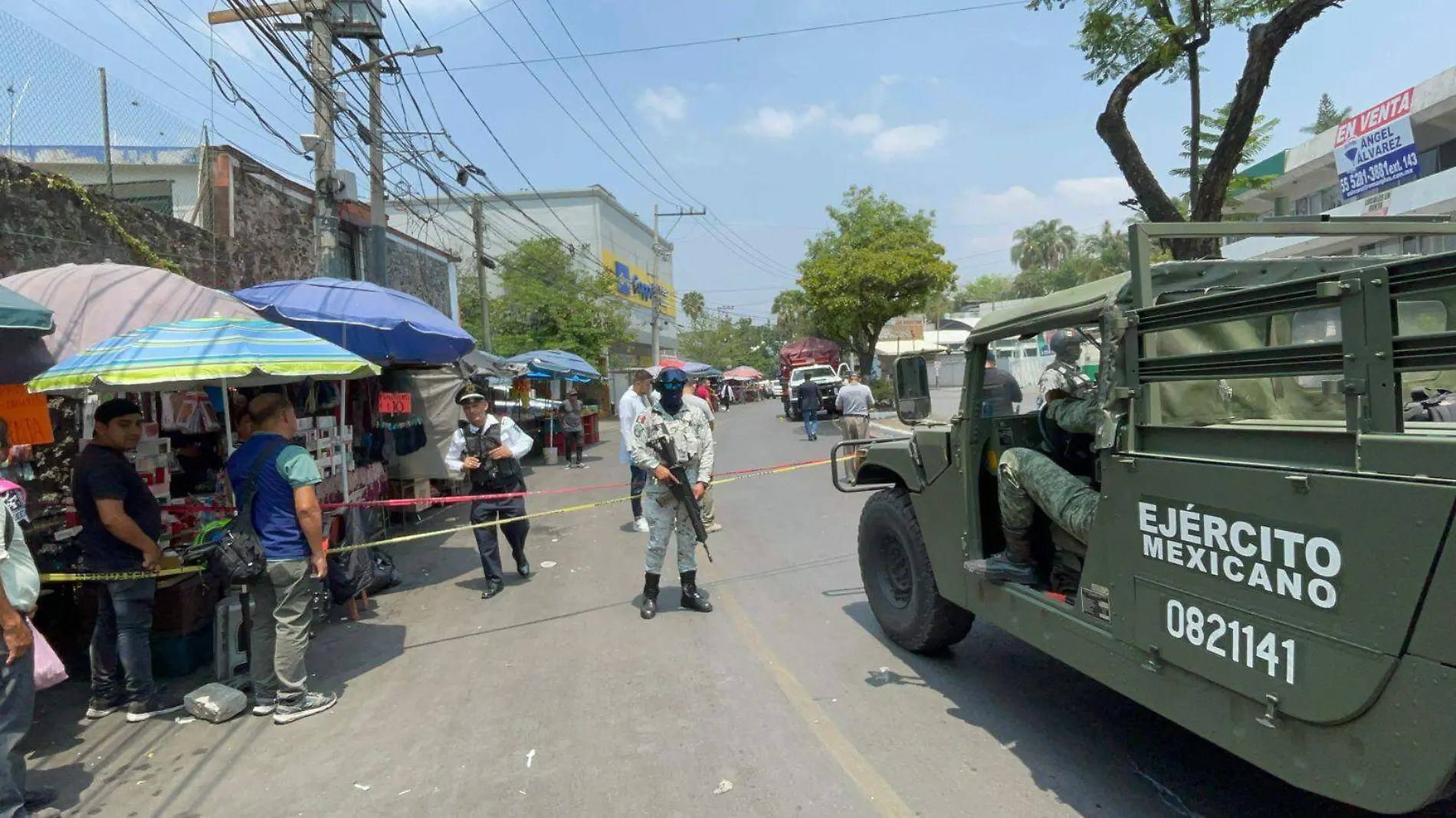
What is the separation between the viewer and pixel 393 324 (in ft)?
22.7

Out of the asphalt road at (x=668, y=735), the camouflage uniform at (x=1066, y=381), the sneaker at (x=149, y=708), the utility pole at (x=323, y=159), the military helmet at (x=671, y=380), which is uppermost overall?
the utility pole at (x=323, y=159)

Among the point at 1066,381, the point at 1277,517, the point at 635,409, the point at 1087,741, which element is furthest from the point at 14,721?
the point at 635,409

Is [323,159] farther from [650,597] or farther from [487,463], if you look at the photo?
[650,597]

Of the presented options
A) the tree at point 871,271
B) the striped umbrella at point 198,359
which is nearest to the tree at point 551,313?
the tree at point 871,271

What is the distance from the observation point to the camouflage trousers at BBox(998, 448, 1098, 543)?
3246 mm

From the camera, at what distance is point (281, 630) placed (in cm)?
439

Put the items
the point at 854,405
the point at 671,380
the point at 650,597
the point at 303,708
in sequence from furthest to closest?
the point at 854,405
the point at 650,597
the point at 671,380
the point at 303,708

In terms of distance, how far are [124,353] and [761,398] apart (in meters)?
60.2

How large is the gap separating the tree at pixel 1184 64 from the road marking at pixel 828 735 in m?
6.80

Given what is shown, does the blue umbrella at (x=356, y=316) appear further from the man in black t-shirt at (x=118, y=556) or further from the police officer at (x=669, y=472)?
the police officer at (x=669, y=472)

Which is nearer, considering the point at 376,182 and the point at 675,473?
the point at 675,473

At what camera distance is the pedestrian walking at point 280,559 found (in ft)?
14.3

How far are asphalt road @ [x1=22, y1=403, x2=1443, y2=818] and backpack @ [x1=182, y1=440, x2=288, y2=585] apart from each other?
0.88 m

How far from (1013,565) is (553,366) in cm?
1400
